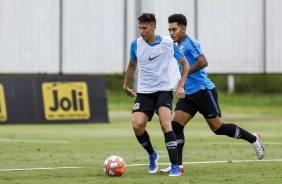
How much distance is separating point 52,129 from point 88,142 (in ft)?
15.6

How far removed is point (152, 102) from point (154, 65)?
549mm

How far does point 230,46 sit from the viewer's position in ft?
109

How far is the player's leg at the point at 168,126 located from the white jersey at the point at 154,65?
163 millimetres

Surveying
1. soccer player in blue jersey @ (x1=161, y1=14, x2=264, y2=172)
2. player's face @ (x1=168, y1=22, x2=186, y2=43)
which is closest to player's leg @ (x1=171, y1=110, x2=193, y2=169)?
soccer player in blue jersey @ (x1=161, y1=14, x2=264, y2=172)

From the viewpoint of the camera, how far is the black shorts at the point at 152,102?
1365 centimetres

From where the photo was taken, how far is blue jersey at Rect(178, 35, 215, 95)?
46.8 ft

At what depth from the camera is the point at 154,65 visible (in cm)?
1370

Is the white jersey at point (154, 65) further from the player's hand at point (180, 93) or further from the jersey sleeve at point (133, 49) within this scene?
the player's hand at point (180, 93)

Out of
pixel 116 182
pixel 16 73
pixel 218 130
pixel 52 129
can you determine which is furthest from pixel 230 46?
pixel 116 182

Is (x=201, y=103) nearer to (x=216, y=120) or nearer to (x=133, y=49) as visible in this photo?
(x=216, y=120)

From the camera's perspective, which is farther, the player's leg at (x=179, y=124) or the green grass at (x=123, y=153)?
the player's leg at (x=179, y=124)

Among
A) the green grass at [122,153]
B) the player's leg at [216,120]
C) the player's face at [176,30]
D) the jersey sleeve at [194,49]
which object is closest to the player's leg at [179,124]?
the player's leg at [216,120]

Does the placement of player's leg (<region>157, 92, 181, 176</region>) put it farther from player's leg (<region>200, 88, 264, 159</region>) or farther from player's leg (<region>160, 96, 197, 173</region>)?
player's leg (<region>200, 88, 264, 159</region>)

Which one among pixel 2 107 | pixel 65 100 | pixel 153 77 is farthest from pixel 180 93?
pixel 65 100
